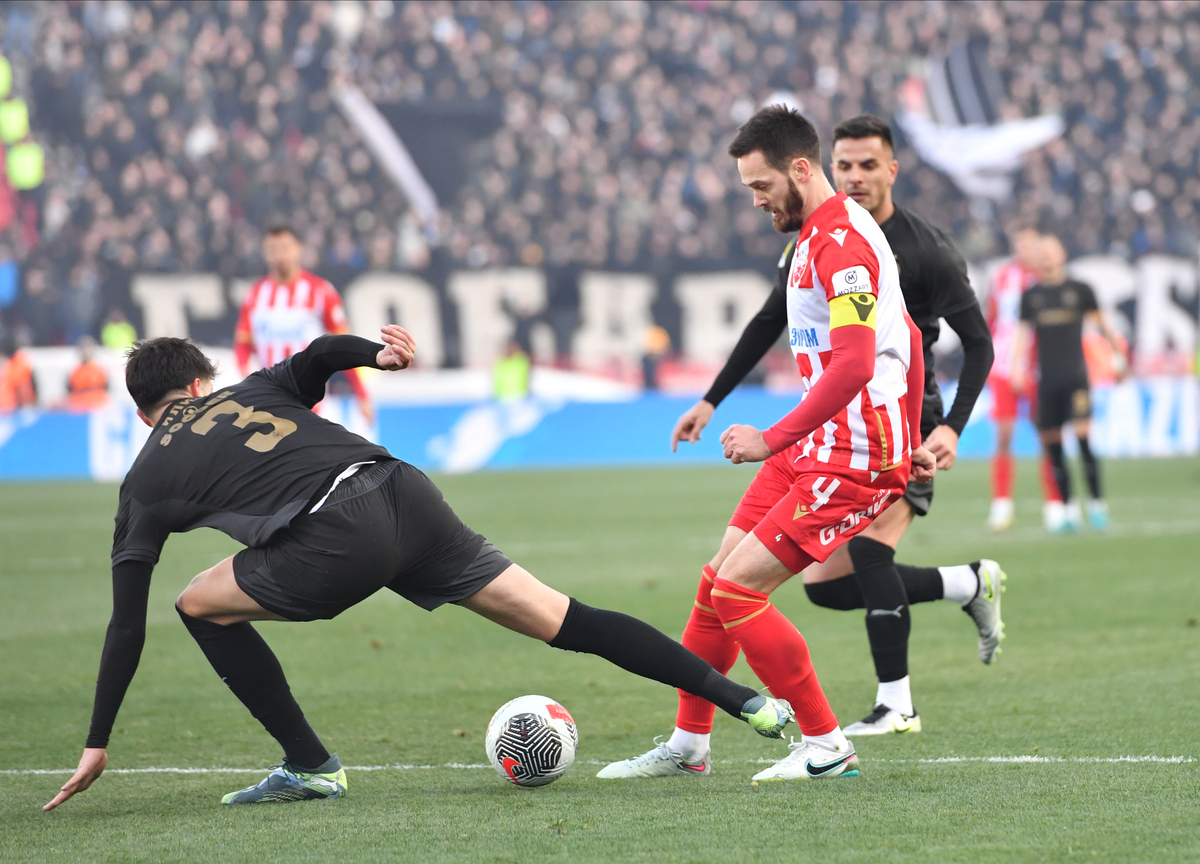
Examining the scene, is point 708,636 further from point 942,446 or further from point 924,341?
point 924,341

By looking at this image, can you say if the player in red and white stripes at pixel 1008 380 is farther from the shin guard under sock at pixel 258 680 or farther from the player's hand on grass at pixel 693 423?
the shin guard under sock at pixel 258 680

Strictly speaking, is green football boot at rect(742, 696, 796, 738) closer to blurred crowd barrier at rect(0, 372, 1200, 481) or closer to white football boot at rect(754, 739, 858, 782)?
white football boot at rect(754, 739, 858, 782)

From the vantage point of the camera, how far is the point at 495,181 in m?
24.4

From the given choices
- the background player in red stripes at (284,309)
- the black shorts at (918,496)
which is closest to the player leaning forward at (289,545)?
the black shorts at (918,496)

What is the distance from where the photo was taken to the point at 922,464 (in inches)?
167

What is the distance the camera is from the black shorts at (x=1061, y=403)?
1065 centimetres

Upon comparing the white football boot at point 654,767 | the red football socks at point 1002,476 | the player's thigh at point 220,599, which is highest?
the player's thigh at point 220,599

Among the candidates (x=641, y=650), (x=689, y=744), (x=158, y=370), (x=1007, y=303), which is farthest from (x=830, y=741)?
(x=1007, y=303)

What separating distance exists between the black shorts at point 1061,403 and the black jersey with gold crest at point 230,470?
806 cm

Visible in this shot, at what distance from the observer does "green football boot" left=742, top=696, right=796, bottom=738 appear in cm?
380

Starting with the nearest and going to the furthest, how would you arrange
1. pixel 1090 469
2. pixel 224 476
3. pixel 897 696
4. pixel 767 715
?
pixel 224 476 < pixel 767 715 < pixel 897 696 < pixel 1090 469

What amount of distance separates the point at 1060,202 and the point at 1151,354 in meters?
3.41

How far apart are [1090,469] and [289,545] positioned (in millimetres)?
8581

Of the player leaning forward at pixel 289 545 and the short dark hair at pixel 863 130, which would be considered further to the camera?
the short dark hair at pixel 863 130
